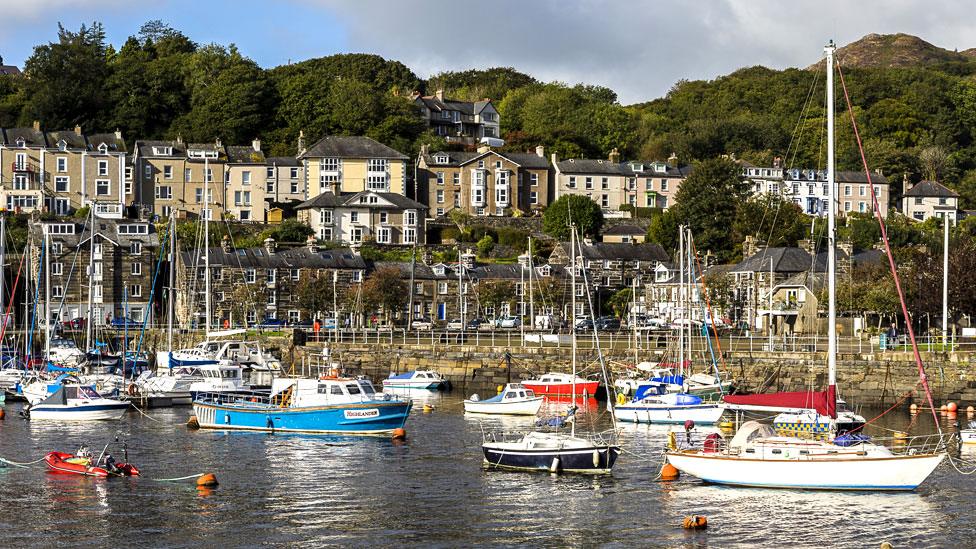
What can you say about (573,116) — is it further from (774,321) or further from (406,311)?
(774,321)

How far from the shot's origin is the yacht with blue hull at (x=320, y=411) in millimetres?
49031

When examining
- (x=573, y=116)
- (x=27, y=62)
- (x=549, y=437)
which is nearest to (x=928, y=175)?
(x=573, y=116)

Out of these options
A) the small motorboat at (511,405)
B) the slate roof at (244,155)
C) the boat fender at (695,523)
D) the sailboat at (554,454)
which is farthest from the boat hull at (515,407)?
the slate roof at (244,155)

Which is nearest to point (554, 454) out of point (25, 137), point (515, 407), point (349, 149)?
point (515, 407)

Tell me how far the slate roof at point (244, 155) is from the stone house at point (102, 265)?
72.5ft

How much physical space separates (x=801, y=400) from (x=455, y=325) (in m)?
55.4

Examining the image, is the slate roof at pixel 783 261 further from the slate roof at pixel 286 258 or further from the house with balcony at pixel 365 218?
the house with balcony at pixel 365 218

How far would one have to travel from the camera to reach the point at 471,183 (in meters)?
130

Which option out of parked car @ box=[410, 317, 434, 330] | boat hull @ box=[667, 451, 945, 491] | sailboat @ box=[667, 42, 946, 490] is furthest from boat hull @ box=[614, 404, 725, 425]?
parked car @ box=[410, 317, 434, 330]

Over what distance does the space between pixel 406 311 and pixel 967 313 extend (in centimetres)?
4479

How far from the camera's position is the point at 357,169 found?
124 meters

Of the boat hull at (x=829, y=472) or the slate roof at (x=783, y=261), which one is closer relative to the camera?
the boat hull at (x=829, y=472)

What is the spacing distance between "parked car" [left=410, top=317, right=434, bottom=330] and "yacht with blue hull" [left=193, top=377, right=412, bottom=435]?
129ft

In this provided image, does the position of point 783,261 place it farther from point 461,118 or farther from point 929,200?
point 461,118
